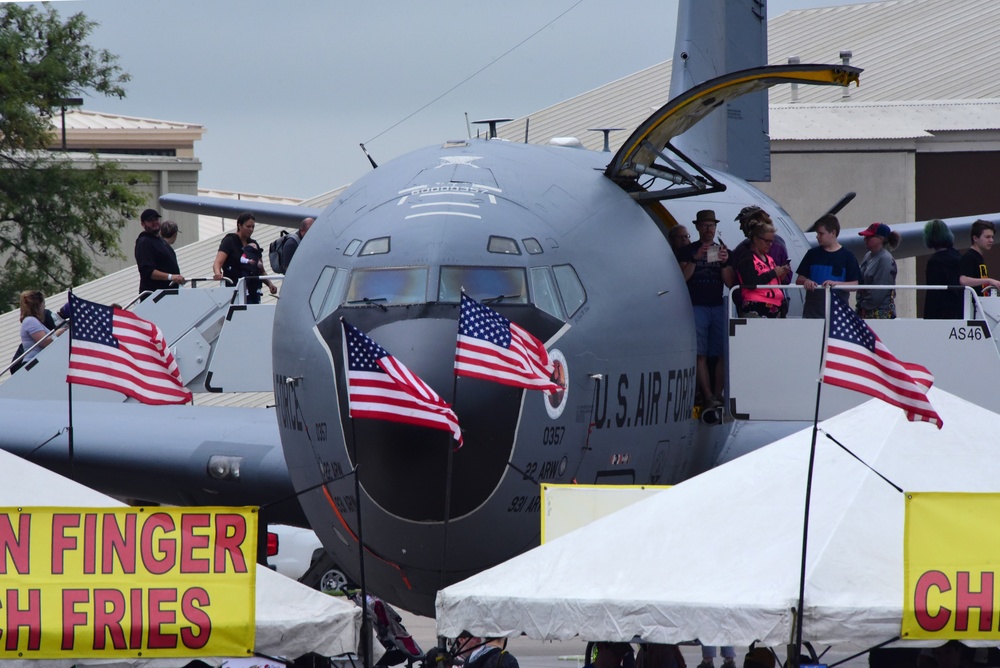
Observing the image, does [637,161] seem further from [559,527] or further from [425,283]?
[559,527]

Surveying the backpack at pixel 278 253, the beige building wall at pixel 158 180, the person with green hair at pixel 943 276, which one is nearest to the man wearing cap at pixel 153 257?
the backpack at pixel 278 253

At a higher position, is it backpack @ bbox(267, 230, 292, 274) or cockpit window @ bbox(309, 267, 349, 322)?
backpack @ bbox(267, 230, 292, 274)

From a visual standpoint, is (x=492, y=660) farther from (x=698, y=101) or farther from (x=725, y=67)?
(x=725, y=67)

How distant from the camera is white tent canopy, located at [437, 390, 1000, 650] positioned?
25.7 ft

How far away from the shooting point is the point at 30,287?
4225 centimetres

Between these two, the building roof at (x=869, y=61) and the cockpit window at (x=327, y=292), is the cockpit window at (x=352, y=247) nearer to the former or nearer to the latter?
the cockpit window at (x=327, y=292)

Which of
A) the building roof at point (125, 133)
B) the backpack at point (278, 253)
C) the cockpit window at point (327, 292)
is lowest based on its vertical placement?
the cockpit window at point (327, 292)

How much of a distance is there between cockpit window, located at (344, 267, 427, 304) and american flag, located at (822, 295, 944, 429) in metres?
3.14

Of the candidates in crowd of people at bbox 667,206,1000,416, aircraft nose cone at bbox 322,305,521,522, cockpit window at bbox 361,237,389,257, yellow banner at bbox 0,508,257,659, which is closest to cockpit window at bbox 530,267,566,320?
aircraft nose cone at bbox 322,305,521,522

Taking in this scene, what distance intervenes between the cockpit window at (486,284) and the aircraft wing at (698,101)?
208cm

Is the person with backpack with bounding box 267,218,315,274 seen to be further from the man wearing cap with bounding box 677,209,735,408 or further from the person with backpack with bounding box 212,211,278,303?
the man wearing cap with bounding box 677,209,735,408

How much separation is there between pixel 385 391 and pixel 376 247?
71.3 inches

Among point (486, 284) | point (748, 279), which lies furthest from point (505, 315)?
point (748, 279)

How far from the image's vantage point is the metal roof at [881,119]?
32.1m
